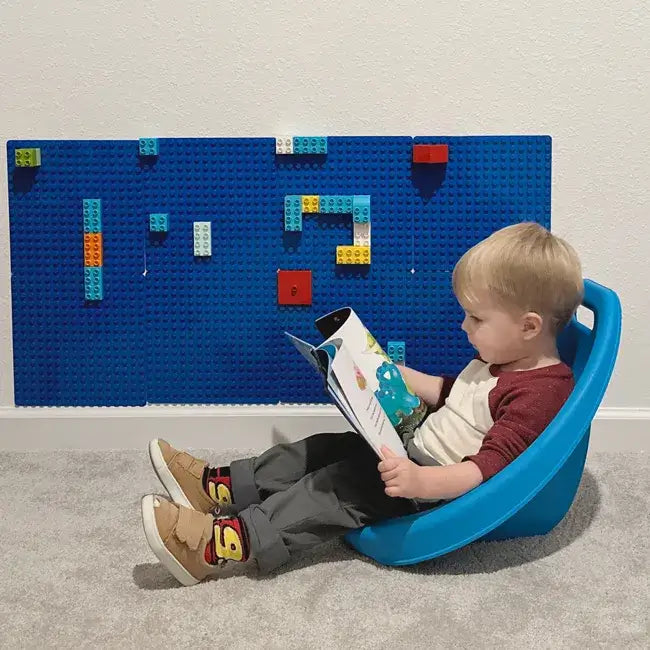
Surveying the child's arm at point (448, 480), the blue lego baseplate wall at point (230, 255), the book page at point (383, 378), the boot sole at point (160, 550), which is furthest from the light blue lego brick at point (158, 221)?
the child's arm at point (448, 480)

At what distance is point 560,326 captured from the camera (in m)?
1.31

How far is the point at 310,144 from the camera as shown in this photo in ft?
5.43

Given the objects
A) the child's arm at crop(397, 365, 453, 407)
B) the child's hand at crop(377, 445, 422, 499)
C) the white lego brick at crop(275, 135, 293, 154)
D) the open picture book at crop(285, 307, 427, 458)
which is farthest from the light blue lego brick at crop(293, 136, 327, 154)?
the child's hand at crop(377, 445, 422, 499)

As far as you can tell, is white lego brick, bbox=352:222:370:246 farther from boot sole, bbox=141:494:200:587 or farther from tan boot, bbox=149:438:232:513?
boot sole, bbox=141:494:200:587

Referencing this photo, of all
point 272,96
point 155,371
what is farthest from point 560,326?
point 155,371

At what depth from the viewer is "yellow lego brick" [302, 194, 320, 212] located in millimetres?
1669

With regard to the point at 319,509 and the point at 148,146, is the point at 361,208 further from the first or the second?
the point at 319,509

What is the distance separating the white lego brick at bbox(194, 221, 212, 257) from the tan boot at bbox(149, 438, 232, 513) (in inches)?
17.1

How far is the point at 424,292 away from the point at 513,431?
522mm

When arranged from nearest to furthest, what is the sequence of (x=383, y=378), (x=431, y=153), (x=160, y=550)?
(x=160, y=550) < (x=383, y=378) < (x=431, y=153)

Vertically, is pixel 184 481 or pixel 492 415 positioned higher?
pixel 492 415

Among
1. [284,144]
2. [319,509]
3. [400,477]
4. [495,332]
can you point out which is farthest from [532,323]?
[284,144]

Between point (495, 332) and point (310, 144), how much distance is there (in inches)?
23.6

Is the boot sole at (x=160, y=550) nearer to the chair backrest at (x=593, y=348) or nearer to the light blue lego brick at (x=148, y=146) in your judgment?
the chair backrest at (x=593, y=348)
